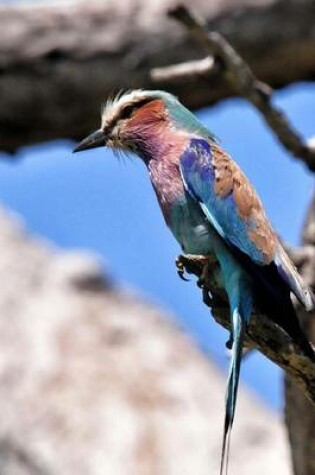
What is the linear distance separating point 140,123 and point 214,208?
49 cm

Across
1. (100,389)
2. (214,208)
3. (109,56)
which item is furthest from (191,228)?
(100,389)

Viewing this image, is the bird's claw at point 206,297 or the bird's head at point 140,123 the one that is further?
the bird's head at point 140,123

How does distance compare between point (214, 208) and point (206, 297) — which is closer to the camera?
point (206, 297)

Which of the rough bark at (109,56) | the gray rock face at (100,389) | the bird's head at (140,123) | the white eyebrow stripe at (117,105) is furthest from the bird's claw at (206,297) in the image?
the gray rock face at (100,389)

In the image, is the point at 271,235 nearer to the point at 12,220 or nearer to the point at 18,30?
the point at 18,30

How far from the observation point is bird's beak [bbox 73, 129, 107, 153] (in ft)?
19.2

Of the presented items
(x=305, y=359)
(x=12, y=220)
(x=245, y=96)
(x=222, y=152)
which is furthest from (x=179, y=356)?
(x=305, y=359)

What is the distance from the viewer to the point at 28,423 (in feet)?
30.0

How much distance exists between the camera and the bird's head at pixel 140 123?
591 cm

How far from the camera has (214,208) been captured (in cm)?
559

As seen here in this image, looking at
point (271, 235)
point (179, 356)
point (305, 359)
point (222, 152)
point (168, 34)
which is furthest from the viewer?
point (179, 356)

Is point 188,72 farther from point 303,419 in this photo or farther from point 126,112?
point 303,419

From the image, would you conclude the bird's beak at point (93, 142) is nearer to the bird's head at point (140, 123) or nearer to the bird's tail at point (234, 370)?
the bird's head at point (140, 123)

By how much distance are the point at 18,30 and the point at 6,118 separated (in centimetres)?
40
